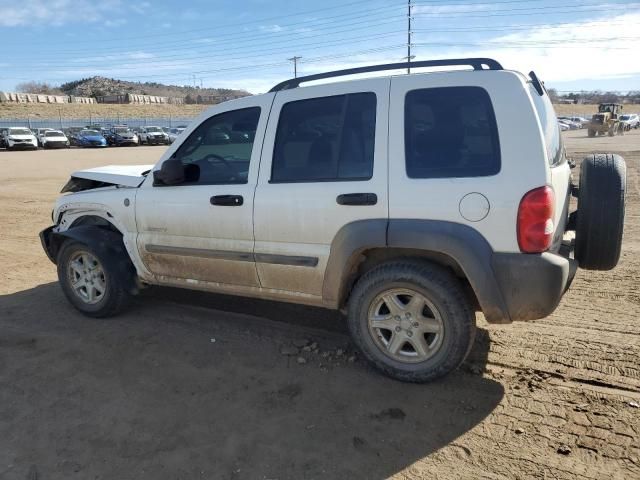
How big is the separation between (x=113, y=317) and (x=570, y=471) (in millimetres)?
3891

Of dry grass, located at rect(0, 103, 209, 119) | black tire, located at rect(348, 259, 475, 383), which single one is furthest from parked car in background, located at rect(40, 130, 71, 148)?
black tire, located at rect(348, 259, 475, 383)

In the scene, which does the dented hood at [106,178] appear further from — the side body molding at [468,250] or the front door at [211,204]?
the side body molding at [468,250]

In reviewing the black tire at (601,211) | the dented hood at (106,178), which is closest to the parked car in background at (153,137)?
the dented hood at (106,178)

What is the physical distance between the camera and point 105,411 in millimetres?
3178

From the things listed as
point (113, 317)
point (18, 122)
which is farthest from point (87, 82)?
point (113, 317)

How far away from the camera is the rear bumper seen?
293 cm

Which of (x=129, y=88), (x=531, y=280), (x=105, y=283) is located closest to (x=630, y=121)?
(x=531, y=280)

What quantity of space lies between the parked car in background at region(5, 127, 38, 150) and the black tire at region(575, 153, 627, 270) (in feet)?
129

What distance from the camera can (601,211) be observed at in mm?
3312

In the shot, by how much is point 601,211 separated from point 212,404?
284 cm

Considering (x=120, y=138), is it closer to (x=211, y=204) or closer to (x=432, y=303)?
(x=211, y=204)

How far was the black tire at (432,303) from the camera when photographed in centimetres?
320

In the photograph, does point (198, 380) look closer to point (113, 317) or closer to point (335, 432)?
point (335, 432)

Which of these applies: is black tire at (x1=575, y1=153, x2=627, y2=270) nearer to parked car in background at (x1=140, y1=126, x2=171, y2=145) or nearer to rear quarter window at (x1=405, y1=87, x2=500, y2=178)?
rear quarter window at (x1=405, y1=87, x2=500, y2=178)
